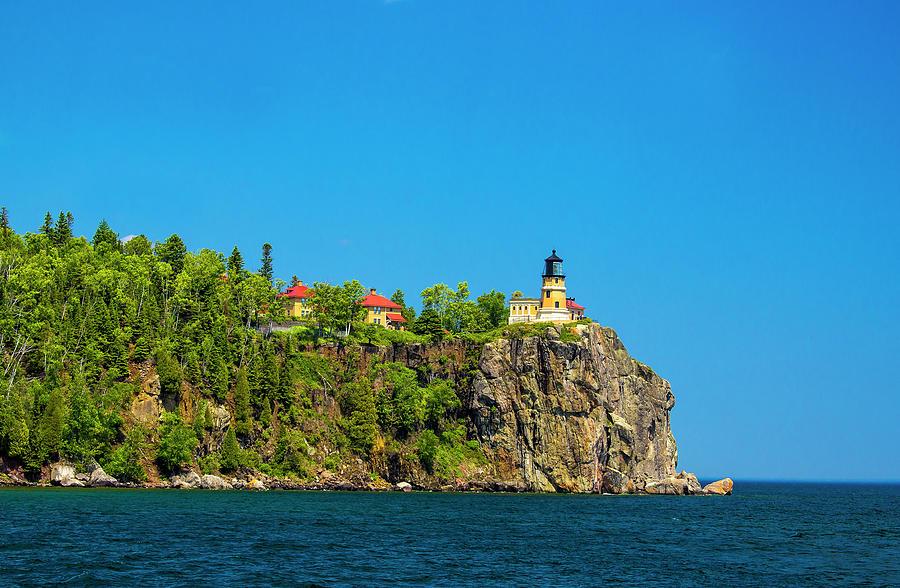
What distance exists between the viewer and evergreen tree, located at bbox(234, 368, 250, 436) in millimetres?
112125

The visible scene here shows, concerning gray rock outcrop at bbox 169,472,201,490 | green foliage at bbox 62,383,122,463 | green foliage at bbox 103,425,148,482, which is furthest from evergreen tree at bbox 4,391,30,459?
gray rock outcrop at bbox 169,472,201,490

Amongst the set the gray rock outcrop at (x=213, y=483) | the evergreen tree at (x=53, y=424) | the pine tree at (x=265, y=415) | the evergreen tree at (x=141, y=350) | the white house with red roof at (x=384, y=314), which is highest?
the white house with red roof at (x=384, y=314)

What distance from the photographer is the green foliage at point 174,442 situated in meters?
102

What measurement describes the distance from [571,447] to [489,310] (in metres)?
31.7

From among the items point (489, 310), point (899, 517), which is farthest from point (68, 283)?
point (899, 517)

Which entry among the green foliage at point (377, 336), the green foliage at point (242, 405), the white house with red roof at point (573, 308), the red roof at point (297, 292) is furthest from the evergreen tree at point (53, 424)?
the white house with red roof at point (573, 308)

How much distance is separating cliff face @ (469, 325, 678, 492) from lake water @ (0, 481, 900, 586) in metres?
24.5

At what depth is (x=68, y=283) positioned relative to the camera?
114 m

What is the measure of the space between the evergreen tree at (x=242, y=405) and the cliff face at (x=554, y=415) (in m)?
31.7

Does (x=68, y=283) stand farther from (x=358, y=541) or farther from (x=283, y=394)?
(x=358, y=541)

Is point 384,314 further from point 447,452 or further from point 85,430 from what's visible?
point 85,430

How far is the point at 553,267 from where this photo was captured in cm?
14312

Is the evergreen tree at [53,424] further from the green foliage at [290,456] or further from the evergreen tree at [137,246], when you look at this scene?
the evergreen tree at [137,246]

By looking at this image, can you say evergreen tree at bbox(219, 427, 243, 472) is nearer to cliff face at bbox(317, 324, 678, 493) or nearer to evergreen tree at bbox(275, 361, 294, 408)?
evergreen tree at bbox(275, 361, 294, 408)
